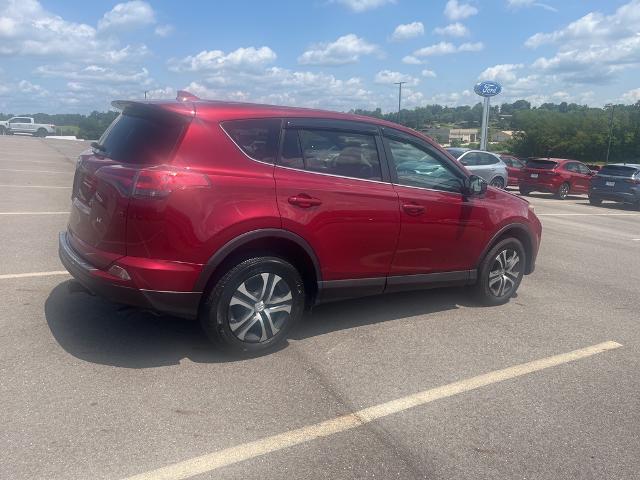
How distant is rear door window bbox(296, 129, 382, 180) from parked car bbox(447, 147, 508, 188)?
13931 mm

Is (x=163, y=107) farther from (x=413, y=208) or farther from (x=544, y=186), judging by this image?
(x=544, y=186)

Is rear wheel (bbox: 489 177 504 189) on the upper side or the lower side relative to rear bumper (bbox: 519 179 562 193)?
upper

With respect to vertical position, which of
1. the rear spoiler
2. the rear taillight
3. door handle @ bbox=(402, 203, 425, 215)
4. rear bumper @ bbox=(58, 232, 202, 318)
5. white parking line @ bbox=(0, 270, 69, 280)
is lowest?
white parking line @ bbox=(0, 270, 69, 280)

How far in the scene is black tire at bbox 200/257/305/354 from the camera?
3.93 metres

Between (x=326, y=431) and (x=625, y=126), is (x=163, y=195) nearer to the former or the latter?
(x=326, y=431)

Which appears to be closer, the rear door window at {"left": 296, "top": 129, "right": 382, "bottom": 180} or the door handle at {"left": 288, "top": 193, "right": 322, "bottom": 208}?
the door handle at {"left": 288, "top": 193, "right": 322, "bottom": 208}

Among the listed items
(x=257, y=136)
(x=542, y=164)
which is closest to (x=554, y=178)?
(x=542, y=164)

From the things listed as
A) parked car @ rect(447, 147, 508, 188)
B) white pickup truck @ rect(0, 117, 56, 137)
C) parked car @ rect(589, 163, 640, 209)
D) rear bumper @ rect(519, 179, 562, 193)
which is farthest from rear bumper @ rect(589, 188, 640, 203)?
white pickup truck @ rect(0, 117, 56, 137)

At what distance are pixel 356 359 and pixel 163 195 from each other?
1856 mm

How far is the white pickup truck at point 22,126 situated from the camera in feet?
183

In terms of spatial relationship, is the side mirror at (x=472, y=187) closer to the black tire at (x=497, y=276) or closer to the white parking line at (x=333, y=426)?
the black tire at (x=497, y=276)

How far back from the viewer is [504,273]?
5832 mm

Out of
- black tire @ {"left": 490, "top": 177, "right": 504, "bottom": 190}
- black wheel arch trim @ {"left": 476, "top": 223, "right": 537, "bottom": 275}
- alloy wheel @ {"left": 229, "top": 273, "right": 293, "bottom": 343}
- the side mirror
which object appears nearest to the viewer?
alloy wheel @ {"left": 229, "top": 273, "right": 293, "bottom": 343}

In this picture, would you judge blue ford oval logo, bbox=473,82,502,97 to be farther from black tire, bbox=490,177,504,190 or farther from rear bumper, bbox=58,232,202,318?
rear bumper, bbox=58,232,202,318
